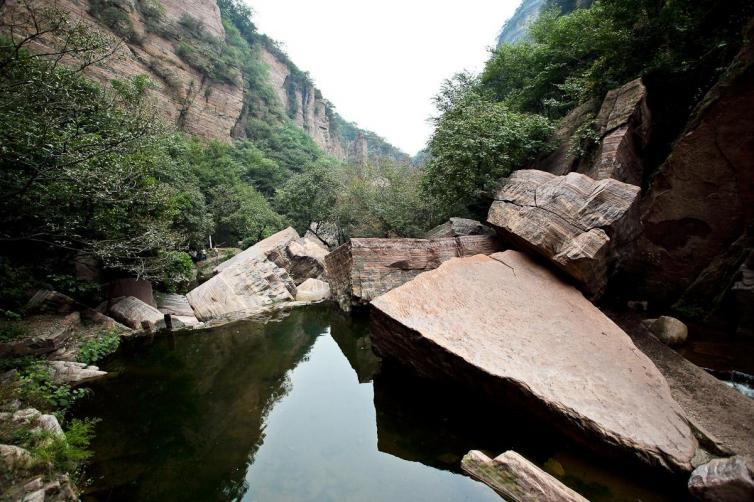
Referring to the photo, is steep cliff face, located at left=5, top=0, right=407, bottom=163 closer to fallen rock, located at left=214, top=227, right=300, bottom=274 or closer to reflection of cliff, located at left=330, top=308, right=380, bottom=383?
fallen rock, located at left=214, top=227, right=300, bottom=274

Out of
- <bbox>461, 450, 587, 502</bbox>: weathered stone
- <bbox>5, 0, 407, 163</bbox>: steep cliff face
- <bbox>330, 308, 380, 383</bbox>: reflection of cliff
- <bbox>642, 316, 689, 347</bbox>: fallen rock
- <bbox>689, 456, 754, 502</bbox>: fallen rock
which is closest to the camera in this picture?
<bbox>689, 456, 754, 502</bbox>: fallen rock

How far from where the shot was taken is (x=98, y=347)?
21.8 ft

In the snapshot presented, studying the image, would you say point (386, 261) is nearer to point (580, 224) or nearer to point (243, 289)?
point (580, 224)

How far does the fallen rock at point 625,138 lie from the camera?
672 centimetres

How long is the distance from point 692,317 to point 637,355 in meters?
3.97

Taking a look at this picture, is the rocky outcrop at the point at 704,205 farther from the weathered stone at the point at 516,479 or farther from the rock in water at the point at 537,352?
the weathered stone at the point at 516,479

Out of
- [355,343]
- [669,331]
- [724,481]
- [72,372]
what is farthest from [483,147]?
[72,372]

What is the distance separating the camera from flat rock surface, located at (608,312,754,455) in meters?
3.42

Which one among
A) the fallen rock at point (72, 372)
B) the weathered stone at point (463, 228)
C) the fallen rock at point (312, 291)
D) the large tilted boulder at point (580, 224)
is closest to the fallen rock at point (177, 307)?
the fallen rock at point (72, 372)

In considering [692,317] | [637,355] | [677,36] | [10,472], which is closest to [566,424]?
[637,355]

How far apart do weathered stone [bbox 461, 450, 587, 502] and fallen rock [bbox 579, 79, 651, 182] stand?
5.99 metres

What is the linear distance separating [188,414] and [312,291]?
7.98 meters

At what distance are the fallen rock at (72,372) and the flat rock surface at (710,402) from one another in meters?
8.78

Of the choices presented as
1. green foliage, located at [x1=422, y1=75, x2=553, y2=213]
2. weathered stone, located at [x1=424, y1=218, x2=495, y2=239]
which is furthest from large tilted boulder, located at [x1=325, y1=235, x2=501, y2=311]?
green foliage, located at [x1=422, y1=75, x2=553, y2=213]
